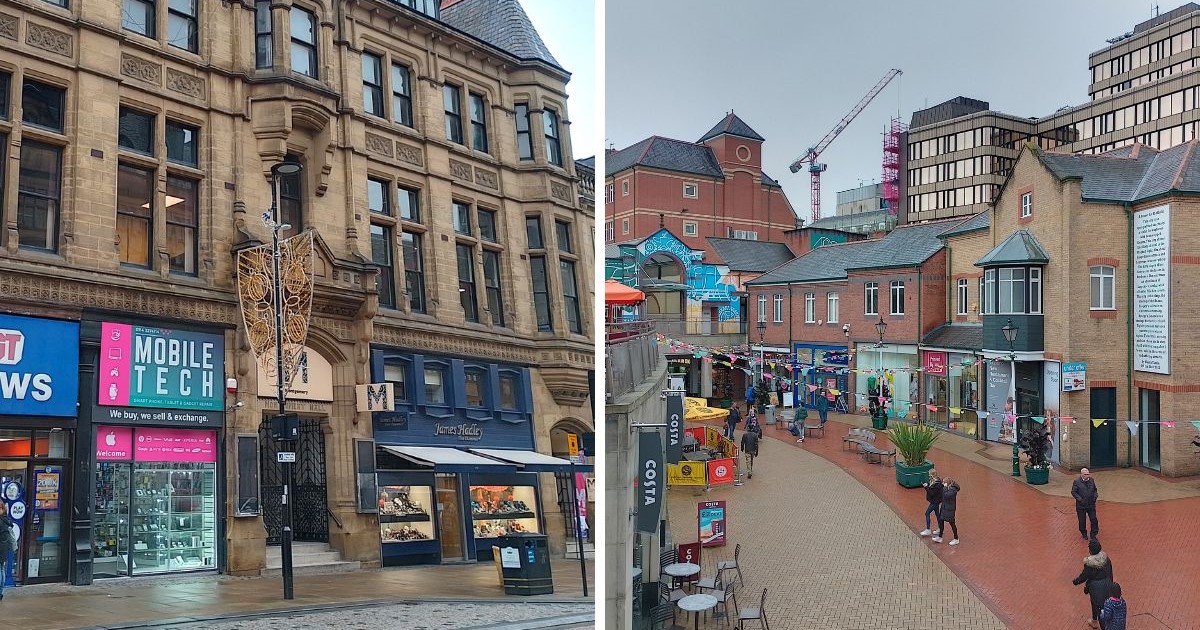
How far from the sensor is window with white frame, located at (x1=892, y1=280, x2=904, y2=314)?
52.7ft

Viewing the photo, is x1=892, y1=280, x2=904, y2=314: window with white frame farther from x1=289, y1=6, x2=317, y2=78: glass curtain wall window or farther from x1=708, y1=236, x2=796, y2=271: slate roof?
x1=289, y1=6, x2=317, y2=78: glass curtain wall window

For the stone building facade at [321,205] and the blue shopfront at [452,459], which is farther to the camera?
the blue shopfront at [452,459]

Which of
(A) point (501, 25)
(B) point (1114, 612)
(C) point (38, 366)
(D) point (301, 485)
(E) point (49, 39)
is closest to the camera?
(C) point (38, 366)

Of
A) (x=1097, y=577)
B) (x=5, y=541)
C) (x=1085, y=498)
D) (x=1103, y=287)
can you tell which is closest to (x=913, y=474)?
(x=1085, y=498)

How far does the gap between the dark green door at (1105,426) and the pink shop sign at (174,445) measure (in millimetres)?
11348

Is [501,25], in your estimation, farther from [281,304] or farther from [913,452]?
[913,452]

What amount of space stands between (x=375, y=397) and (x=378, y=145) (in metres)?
1.34

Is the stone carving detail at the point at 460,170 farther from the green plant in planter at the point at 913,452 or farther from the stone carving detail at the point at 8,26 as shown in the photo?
the green plant in planter at the point at 913,452

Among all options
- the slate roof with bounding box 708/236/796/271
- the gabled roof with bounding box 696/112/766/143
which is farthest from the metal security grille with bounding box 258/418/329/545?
the gabled roof with bounding box 696/112/766/143

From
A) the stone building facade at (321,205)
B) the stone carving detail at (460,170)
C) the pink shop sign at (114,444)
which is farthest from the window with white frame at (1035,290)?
the pink shop sign at (114,444)

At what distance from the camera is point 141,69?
326 centimetres

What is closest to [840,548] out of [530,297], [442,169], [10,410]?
[530,297]

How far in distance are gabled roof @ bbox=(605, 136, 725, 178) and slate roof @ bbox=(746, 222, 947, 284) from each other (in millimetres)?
2972

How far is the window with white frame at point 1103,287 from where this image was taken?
1098 cm
